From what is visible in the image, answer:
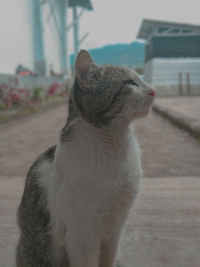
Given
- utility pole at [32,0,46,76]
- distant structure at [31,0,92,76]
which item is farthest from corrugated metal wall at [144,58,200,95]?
utility pole at [32,0,46,76]

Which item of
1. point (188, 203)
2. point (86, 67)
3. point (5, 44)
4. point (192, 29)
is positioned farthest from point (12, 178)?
point (192, 29)

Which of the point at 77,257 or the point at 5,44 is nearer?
the point at 77,257

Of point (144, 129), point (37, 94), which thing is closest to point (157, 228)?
point (144, 129)

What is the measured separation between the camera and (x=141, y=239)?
146 centimetres

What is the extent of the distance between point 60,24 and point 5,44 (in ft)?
23.0

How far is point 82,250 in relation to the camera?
983 millimetres

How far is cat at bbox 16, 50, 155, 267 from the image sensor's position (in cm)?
96

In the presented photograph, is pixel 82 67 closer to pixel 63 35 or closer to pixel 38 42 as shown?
pixel 38 42

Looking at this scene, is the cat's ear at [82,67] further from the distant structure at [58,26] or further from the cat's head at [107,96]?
the distant structure at [58,26]

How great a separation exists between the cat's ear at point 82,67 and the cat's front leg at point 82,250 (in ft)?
2.06

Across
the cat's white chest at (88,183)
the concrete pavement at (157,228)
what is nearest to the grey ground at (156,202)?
the concrete pavement at (157,228)

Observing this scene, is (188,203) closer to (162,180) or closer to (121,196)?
(162,180)

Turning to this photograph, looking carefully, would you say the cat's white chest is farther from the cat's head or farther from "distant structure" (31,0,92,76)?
"distant structure" (31,0,92,76)

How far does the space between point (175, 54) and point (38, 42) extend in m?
6.77
